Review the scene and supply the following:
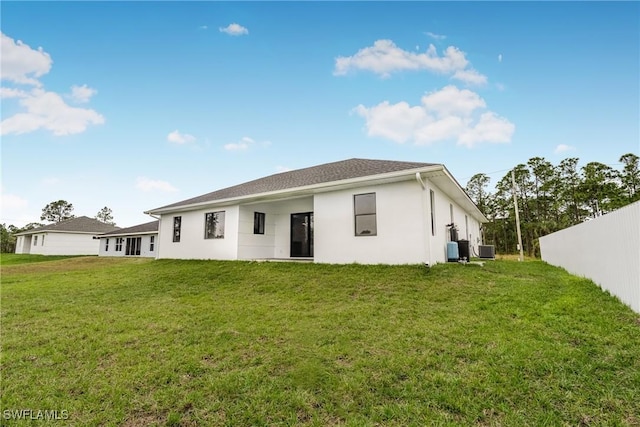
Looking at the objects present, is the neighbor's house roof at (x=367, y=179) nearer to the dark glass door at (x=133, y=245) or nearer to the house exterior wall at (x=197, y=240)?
the house exterior wall at (x=197, y=240)

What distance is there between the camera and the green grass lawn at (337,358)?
246cm

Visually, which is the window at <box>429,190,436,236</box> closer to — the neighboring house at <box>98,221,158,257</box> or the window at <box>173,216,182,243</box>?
the window at <box>173,216,182,243</box>

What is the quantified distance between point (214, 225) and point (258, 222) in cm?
194

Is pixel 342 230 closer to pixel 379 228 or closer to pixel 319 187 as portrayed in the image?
pixel 379 228

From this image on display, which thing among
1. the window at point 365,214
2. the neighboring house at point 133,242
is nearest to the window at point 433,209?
the window at point 365,214

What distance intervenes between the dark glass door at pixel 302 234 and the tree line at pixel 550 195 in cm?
1956

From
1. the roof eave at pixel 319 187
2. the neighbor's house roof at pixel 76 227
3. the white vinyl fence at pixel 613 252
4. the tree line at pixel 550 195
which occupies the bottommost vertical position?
the white vinyl fence at pixel 613 252

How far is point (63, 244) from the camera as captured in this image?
28.6 metres

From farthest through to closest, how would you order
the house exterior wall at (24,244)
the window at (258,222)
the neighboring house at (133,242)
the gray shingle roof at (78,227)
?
the house exterior wall at (24,244), the gray shingle roof at (78,227), the neighboring house at (133,242), the window at (258,222)

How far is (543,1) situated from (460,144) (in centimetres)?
761

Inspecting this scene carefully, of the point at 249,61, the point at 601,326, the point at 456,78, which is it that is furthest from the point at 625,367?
the point at 249,61

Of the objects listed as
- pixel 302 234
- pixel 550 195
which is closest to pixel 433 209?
pixel 302 234

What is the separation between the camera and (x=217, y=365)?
3342 mm

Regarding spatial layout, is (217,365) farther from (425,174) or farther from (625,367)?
(425,174)
